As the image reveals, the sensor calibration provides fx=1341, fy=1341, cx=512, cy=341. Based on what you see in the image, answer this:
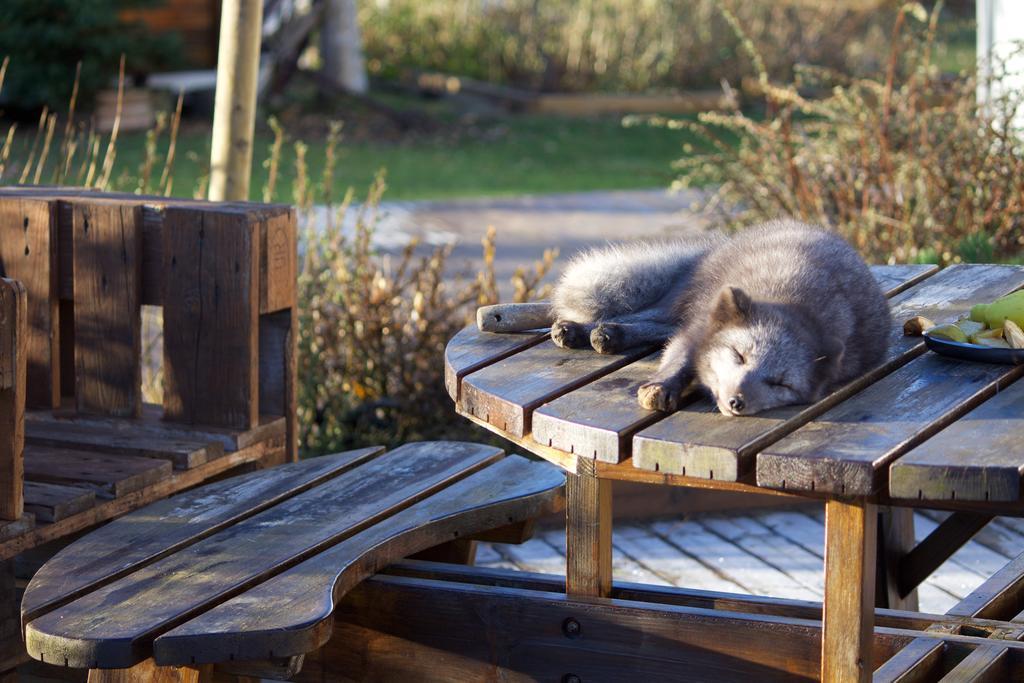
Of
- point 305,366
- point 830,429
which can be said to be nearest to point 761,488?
point 830,429

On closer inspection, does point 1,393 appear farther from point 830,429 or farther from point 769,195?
point 769,195

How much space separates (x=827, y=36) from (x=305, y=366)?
15328 millimetres

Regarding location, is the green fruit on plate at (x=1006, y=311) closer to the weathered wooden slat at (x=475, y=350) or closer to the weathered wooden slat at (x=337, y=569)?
the weathered wooden slat at (x=475, y=350)

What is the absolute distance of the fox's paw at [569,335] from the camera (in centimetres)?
321

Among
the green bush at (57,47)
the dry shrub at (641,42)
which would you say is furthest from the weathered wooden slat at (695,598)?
the dry shrub at (641,42)

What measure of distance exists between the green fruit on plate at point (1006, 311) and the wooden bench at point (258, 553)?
1.20 meters

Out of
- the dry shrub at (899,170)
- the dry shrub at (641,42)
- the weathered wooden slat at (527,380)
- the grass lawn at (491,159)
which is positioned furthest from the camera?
the dry shrub at (641,42)

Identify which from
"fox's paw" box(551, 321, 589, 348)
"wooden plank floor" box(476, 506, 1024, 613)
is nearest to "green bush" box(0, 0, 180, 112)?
"wooden plank floor" box(476, 506, 1024, 613)

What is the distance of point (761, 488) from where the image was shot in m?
2.48

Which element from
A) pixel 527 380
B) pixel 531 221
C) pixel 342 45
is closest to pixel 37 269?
pixel 527 380

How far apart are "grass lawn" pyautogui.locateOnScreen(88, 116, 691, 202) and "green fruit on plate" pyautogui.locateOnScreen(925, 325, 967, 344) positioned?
31.3ft

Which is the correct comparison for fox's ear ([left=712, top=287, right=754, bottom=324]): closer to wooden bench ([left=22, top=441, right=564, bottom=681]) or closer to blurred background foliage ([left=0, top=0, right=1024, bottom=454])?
wooden bench ([left=22, top=441, right=564, bottom=681])

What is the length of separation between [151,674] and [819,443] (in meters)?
1.41

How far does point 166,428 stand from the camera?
3.99 m
